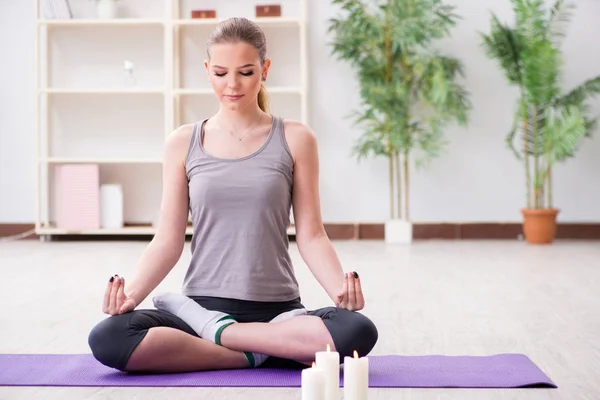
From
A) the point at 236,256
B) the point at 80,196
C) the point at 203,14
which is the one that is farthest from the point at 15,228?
the point at 236,256

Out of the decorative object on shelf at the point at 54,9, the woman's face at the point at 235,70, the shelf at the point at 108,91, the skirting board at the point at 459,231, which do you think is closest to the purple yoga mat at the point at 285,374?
the woman's face at the point at 235,70

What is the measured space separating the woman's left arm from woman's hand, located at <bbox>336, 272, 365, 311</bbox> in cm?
1

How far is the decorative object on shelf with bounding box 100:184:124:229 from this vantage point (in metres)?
5.82

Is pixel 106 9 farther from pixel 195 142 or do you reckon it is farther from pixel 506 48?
pixel 195 142

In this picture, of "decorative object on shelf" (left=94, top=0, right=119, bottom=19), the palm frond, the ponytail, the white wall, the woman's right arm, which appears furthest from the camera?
the white wall

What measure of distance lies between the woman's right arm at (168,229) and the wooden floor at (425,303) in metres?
0.24

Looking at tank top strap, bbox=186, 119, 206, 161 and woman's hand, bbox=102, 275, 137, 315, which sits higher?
tank top strap, bbox=186, 119, 206, 161

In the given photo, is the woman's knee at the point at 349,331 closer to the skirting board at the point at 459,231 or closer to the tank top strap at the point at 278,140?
the tank top strap at the point at 278,140

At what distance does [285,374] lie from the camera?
1.98 meters

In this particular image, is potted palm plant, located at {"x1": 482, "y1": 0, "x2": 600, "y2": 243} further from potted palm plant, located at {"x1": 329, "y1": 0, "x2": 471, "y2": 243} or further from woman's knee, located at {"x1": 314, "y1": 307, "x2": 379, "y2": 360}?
woman's knee, located at {"x1": 314, "y1": 307, "x2": 379, "y2": 360}

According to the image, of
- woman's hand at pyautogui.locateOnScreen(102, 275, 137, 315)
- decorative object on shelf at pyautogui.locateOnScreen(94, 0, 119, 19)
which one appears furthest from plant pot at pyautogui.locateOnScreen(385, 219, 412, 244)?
woman's hand at pyautogui.locateOnScreen(102, 275, 137, 315)

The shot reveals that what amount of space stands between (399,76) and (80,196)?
2.10 metres

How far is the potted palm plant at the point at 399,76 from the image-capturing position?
5465 mm

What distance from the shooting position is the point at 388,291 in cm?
348
